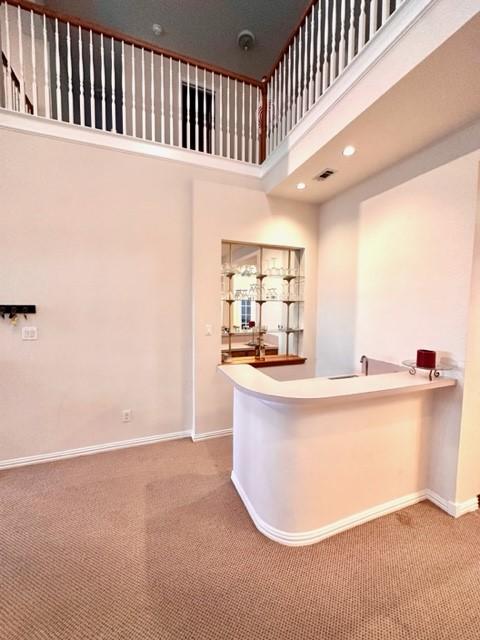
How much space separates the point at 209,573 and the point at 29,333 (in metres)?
2.34

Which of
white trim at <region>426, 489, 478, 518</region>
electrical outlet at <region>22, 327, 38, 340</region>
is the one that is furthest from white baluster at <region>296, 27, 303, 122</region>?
white trim at <region>426, 489, 478, 518</region>

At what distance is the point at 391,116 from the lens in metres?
1.73

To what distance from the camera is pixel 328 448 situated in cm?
165

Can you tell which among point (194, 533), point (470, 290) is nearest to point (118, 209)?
point (194, 533)

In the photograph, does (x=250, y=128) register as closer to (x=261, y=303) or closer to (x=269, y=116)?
(x=269, y=116)

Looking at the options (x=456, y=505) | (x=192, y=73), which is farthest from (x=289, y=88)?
(x=456, y=505)

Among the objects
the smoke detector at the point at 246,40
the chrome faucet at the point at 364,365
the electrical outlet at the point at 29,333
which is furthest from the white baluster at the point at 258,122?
the electrical outlet at the point at 29,333

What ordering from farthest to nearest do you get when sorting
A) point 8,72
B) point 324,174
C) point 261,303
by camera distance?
point 261,303
point 324,174
point 8,72

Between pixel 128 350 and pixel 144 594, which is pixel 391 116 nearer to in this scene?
pixel 128 350

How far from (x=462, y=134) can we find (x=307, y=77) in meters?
1.47

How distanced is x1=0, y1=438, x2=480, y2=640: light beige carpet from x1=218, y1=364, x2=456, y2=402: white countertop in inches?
36.5

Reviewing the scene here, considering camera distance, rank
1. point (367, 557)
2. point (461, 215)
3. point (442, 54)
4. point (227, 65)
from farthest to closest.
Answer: point (227, 65)
point (461, 215)
point (367, 557)
point (442, 54)

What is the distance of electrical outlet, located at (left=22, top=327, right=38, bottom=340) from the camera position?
94.5 inches

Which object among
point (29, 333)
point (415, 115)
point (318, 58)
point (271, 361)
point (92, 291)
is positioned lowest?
point (271, 361)
